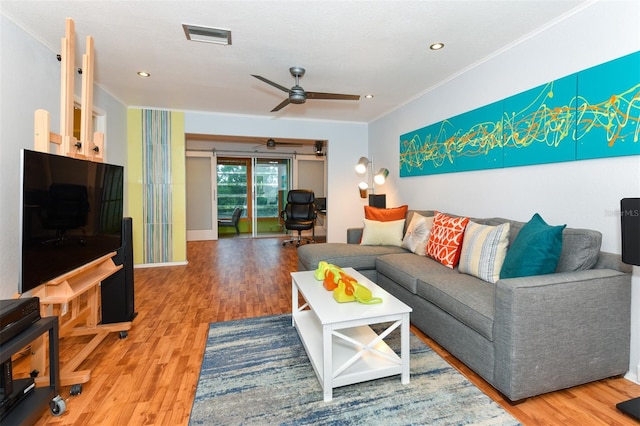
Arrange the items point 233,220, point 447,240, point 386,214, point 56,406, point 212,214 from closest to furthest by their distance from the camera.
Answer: point 56,406 < point 447,240 < point 386,214 < point 212,214 < point 233,220

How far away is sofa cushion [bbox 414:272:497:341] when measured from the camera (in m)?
1.69

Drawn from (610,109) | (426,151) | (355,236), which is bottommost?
(355,236)

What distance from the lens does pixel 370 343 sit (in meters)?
1.74

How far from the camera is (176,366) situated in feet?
6.40

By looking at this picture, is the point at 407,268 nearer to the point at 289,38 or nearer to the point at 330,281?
the point at 330,281

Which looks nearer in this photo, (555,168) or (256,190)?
(555,168)

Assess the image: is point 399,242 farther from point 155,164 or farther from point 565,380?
point 155,164

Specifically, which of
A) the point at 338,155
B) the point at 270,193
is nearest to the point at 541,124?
the point at 338,155

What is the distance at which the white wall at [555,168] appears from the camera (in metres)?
1.81

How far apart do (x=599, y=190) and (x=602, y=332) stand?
89cm

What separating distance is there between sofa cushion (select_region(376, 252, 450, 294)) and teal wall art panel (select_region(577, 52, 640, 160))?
126 cm

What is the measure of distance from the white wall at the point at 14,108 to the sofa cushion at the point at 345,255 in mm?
2330

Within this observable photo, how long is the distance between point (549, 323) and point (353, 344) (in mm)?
1035

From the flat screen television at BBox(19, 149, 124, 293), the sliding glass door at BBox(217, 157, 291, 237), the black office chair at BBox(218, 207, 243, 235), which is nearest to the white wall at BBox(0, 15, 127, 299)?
the flat screen television at BBox(19, 149, 124, 293)
